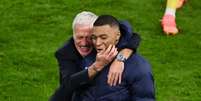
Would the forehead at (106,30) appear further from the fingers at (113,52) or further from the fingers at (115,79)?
the fingers at (115,79)

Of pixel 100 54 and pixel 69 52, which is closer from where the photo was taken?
pixel 100 54

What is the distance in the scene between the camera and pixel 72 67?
481 cm

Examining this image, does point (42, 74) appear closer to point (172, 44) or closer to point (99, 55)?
point (172, 44)

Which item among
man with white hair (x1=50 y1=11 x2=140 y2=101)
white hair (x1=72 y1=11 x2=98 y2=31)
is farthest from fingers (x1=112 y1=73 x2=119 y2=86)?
white hair (x1=72 y1=11 x2=98 y2=31)

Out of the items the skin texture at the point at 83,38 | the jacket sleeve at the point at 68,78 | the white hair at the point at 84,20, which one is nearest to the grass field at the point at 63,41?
the jacket sleeve at the point at 68,78

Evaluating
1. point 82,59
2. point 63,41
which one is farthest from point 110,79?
point 63,41

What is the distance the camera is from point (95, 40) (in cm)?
447

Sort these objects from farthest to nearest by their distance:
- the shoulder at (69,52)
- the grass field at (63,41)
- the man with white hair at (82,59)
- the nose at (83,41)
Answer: the grass field at (63,41)
the shoulder at (69,52)
the nose at (83,41)
the man with white hair at (82,59)

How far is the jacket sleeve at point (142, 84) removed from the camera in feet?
14.6

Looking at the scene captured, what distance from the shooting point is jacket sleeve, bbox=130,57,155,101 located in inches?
175

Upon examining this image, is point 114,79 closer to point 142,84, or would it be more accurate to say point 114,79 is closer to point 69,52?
point 142,84

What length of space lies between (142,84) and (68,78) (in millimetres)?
618

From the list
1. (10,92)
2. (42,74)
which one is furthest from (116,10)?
(10,92)

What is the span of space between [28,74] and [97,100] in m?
4.41
